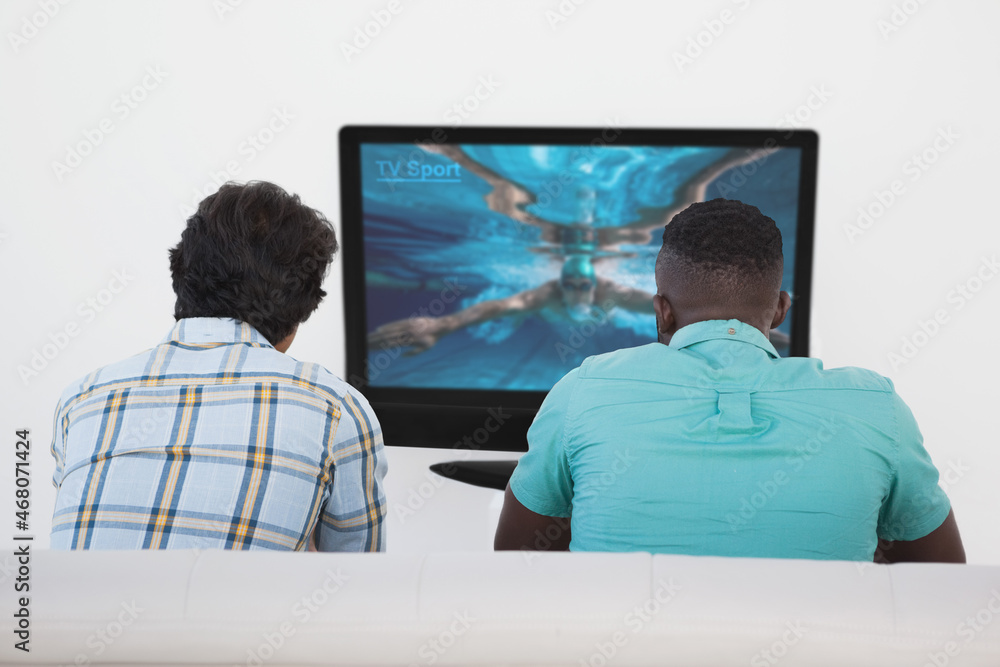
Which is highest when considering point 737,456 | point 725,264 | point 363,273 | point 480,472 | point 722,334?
point 363,273

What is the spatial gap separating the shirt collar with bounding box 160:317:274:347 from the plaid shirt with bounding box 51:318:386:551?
1.6 inches

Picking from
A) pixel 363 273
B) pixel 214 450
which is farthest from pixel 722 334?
pixel 363 273

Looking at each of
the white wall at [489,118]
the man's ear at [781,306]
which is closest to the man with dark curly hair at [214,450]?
the man's ear at [781,306]

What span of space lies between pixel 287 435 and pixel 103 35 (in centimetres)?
187

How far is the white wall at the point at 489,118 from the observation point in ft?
7.36

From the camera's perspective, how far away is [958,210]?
7.50 feet

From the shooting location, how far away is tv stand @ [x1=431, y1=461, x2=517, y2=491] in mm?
2172

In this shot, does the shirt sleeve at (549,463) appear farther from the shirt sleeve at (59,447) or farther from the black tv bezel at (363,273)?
the black tv bezel at (363,273)

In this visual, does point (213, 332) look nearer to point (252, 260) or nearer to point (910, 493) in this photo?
point (252, 260)

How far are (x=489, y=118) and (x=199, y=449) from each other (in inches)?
57.1

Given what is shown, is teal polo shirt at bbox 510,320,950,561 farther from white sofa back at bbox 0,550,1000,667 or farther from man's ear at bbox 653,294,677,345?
white sofa back at bbox 0,550,1000,667

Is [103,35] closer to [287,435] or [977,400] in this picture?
[287,435]

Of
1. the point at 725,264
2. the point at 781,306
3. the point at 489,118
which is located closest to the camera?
the point at 725,264

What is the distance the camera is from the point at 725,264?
1304 millimetres
